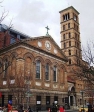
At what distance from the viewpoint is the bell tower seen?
2643 inches

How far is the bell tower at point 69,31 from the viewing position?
67.1 m

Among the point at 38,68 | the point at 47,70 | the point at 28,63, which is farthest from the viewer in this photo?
the point at 47,70

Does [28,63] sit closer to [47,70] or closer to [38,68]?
[38,68]

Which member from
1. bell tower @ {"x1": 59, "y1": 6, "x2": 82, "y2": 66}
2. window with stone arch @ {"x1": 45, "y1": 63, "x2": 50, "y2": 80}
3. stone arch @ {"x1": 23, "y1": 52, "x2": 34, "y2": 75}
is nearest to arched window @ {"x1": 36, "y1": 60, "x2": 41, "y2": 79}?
stone arch @ {"x1": 23, "y1": 52, "x2": 34, "y2": 75}

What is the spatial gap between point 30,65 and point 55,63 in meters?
8.28

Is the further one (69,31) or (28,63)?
(69,31)

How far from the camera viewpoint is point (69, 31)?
69125mm

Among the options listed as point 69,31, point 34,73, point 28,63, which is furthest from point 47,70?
point 69,31

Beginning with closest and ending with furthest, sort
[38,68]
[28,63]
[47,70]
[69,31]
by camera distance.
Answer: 1. [28,63]
2. [38,68]
3. [47,70]
4. [69,31]

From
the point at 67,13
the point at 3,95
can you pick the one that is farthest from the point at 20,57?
the point at 67,13

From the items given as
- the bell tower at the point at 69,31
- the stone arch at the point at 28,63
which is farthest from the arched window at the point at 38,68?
the bell tower at the point at 69,31

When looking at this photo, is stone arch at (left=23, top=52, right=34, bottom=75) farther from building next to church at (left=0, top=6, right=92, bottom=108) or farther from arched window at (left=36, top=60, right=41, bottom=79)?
arched window at (left=36, top=60, right=41, bottom=79)

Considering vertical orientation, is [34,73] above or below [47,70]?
below

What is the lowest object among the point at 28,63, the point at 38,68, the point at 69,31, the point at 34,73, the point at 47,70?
the point at 34,73
